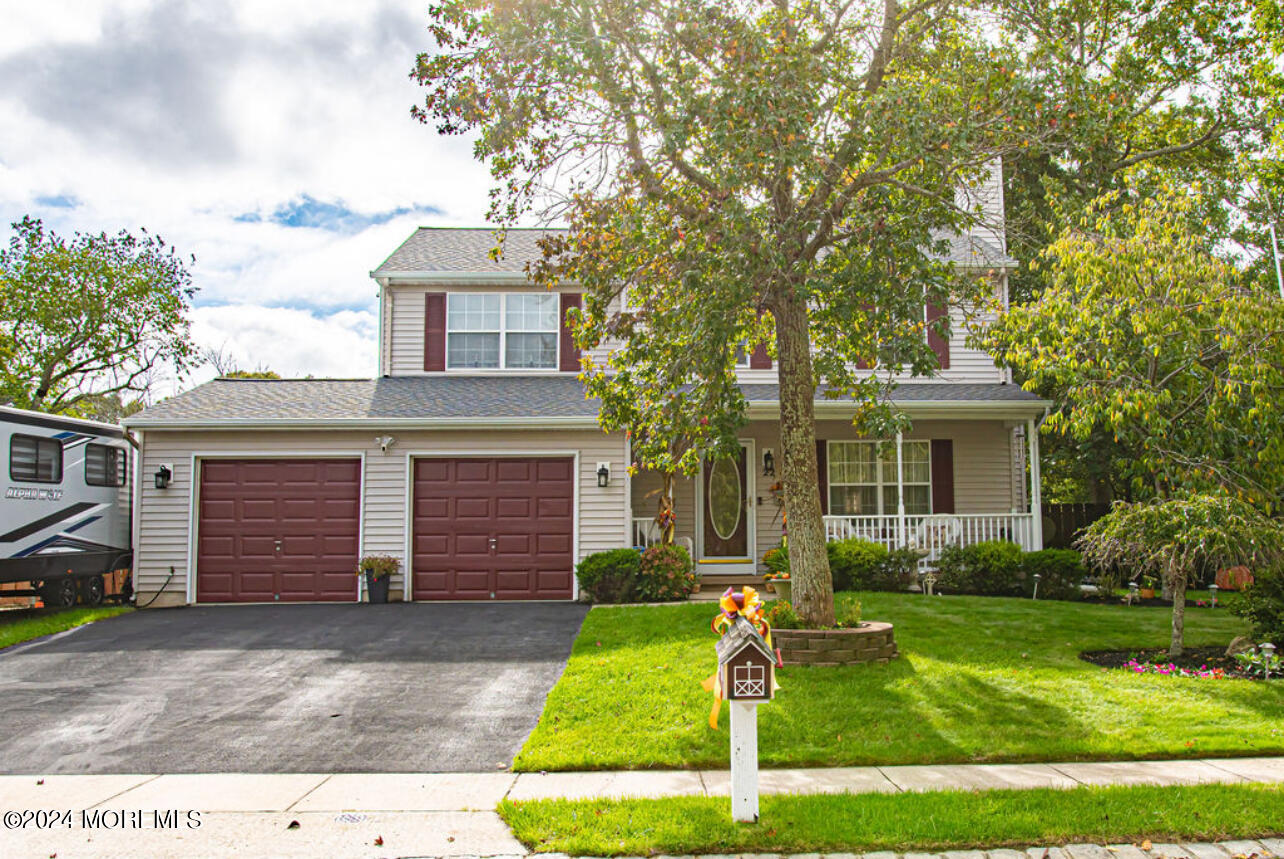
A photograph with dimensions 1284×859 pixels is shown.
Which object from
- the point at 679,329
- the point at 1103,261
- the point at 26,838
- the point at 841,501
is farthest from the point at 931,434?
the point at 26,838

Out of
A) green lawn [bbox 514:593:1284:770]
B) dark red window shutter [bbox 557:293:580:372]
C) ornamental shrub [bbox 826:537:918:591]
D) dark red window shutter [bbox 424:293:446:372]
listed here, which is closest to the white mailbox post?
green lawn [bbox 514:593:1284:770]

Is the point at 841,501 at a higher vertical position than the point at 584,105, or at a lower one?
lower

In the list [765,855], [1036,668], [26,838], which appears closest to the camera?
[765,855]

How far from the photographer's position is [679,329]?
8.59 m

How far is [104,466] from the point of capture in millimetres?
14031

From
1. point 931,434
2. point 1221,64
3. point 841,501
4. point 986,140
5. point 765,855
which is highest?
point 1221,64

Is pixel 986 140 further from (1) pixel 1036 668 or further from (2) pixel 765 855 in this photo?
(2) pixel 765 855

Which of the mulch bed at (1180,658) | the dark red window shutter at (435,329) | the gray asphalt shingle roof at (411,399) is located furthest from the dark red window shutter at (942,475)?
the dark red window shutter at (435,329)

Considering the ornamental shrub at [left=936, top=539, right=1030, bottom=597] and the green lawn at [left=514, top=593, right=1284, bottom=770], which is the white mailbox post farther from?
the ornamental shrub at [left=936, top=539, right=1030, bottom=597]

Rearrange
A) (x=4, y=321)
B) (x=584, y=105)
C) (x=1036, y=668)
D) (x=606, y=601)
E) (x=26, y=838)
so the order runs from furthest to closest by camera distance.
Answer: (x=4, y=321) → (x=606, y=601) → (x=584, y=105) → (x=1036, y=668) → (x=26, y=838)

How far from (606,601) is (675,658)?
4.35 m

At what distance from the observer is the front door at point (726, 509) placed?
581 inches

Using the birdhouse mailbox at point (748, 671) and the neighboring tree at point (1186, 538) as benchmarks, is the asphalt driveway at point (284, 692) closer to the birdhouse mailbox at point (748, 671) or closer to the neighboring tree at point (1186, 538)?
the birdhouse mailbox at point (748, 671)

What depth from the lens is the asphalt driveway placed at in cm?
621
